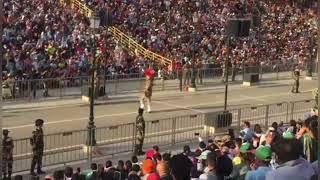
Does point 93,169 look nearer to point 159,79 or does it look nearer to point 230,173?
point 230,173

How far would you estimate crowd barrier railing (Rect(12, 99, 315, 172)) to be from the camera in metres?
15.7

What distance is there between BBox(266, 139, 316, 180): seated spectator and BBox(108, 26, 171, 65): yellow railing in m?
27.0

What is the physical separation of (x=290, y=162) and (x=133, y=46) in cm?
2833

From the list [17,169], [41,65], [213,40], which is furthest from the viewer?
[213,40]

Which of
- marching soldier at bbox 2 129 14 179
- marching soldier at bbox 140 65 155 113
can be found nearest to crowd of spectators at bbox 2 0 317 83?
marching soldier at bbox 140 65 155 113

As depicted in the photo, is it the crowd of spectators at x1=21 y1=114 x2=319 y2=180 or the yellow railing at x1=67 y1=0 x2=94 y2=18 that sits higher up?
the yellow railing at x1=67 y1=0 x2=94 y2=18

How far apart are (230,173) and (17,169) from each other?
21.5 feet

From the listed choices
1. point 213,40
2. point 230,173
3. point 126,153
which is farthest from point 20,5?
point 230,173

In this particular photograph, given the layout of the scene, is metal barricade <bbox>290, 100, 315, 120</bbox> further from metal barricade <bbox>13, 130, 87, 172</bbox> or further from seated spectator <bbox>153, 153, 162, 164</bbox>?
seated spectator <bbox>153, 153, 162, 164</bbox>

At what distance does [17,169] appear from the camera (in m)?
14.9

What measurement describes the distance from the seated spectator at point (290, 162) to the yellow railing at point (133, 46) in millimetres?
27031

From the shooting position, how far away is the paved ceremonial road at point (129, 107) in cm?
2067

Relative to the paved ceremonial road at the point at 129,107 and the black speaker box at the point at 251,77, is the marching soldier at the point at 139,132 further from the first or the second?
the black speaker box at the point at 251,77

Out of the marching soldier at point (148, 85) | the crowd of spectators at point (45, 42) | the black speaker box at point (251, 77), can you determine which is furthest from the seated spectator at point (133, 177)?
the black speaker box at point (251, 77)
